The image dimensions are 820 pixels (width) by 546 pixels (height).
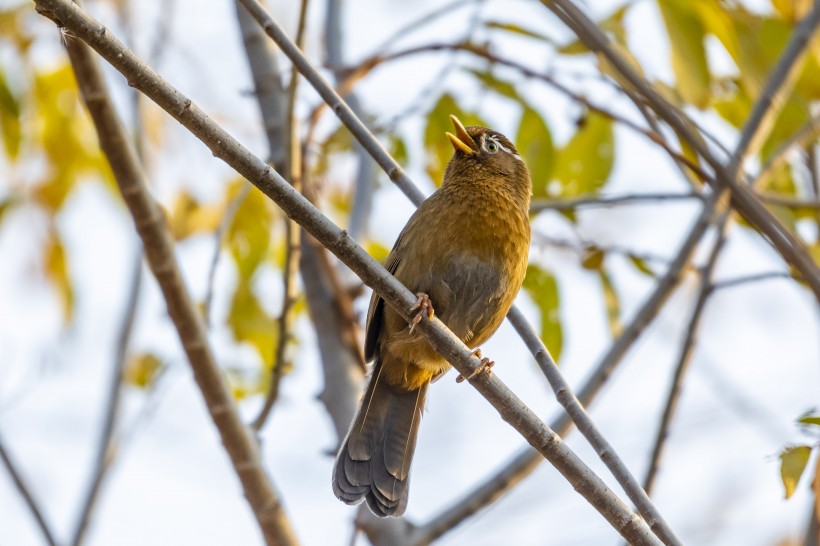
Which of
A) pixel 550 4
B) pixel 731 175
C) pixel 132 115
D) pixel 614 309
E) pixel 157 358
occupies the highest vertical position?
pixel 132 115

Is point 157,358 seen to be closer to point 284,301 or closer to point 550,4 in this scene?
point 284,301

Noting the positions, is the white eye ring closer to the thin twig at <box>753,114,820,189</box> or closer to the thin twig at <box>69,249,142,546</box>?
the thin twig at <box>753,114,820,189</box>

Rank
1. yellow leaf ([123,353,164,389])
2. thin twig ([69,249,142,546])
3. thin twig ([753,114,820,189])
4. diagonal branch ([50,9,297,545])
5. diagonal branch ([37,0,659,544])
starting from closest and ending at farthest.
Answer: diagonal branch ([37,0,659,544]) < diagonal branch ([50,9,297,545]) < thin twig ([753,114,820,189]) < thin twig ([69,249,142,546]) < yellow leaf ([123,353,164,389])

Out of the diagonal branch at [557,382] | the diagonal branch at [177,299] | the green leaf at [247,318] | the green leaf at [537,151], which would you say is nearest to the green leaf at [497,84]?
the green leaf at [537,151]

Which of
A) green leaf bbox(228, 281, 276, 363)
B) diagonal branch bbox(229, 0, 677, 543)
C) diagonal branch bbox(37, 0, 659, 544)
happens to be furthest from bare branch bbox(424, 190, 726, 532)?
green leaf bbox(228, 281, 276, 363)

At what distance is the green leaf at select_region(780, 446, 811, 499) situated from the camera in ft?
8.64

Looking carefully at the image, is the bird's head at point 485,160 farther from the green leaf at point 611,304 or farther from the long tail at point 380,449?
the long tail at point 380,449

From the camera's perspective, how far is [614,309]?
14.9ft

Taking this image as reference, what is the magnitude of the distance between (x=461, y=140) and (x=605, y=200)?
0.80m

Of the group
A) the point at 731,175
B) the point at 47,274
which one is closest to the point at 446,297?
the point at 731,175

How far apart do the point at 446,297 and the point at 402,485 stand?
0.75 m

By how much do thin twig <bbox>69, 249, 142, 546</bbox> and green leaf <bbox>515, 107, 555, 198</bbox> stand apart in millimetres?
1899

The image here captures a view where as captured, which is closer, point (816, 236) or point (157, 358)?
point (816, 236)

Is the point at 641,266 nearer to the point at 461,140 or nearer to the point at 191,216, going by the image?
the point at 461,140
